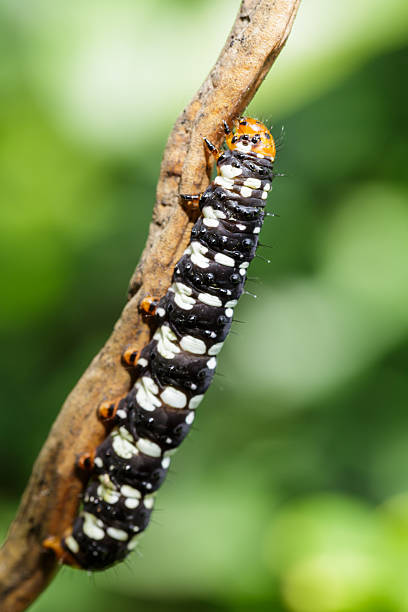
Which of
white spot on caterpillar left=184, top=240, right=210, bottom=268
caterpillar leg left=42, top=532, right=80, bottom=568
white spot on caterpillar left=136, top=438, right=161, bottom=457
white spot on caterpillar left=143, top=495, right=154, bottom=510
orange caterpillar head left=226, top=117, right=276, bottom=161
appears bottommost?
caterpillar leg left=42, top=532, right=80, bottom=568

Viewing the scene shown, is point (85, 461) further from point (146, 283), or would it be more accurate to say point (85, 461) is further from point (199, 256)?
point (199, 256)

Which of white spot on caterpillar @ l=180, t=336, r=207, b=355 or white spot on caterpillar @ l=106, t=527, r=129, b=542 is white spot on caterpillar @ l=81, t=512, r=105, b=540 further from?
white spot on caterpillar @ l=180, t=336, r=207, b=355

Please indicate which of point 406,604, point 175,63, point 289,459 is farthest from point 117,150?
point 406,604

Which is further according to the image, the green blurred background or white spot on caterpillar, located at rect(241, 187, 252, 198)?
the green blurred background

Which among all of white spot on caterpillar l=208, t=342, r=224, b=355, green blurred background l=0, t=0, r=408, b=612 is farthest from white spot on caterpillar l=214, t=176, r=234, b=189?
green blurred background l=0, t=0, r=408, b=612

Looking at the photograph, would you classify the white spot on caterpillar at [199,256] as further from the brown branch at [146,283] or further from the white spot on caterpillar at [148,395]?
the white spot on caterpillar at [148,395]

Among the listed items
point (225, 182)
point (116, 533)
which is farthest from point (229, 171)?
point (116, 533)
